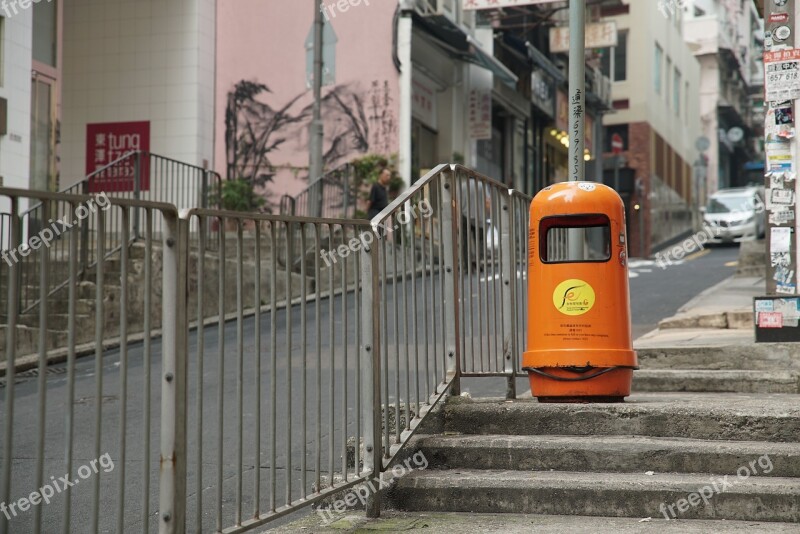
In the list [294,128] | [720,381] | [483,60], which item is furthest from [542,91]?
[720,381]

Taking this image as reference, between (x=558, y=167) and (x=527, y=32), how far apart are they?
743 cm

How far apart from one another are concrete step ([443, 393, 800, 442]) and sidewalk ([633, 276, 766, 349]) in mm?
2467

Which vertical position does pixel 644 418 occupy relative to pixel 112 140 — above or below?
below

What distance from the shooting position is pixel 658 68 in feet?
150

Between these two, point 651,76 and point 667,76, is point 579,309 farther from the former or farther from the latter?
point 667,76

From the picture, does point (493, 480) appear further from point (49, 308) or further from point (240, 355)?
point (49, 308)

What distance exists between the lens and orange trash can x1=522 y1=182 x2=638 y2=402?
5883mm

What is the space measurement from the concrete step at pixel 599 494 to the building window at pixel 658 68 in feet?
136

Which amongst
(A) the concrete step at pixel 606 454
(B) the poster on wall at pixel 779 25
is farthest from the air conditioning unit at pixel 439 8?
(A) the concrete step at pixel 606 454

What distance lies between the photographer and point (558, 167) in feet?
131

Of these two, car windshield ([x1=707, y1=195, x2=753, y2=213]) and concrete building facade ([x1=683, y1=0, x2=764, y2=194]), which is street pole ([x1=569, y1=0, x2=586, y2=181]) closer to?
car windshield ([x1=707, y1=195, x2=753, y2=213])

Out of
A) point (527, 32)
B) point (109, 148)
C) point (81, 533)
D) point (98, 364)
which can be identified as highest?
point (527, 32)

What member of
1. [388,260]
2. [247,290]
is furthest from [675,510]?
[247,290]

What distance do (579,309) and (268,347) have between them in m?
2.11
